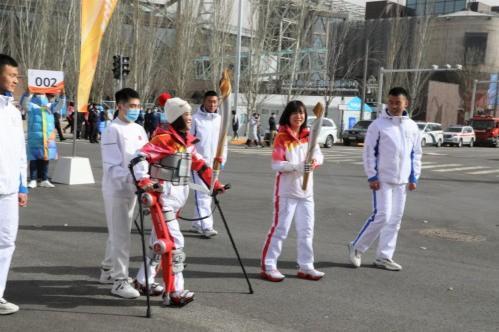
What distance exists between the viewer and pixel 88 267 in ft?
20.3

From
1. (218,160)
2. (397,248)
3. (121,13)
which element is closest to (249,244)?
(397,248)

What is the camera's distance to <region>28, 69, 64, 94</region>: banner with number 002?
48.2ft

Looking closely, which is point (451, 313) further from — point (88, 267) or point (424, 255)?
point (88, 267)

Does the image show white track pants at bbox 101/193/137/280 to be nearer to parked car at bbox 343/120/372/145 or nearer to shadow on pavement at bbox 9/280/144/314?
shadow on pavement at bbox 9/280/144/314

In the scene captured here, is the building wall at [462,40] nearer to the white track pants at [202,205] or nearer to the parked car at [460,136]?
the parked car at [460,136]

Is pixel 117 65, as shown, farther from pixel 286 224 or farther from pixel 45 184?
pixel 286 224

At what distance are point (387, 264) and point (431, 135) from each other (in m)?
36.3

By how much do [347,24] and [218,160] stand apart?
2563 inches

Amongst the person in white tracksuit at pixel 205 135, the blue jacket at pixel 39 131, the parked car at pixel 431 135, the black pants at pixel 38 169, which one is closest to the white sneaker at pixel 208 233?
the person in white tracksuit at pixel 205 135

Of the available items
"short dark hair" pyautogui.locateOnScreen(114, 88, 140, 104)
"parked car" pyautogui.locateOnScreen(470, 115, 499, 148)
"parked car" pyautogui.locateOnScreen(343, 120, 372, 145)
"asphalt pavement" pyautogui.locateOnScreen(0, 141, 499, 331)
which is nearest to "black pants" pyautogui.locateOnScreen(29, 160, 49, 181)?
"asphalt pavement" pyautogui.locateOnScreen(0, 141, 499, 331)

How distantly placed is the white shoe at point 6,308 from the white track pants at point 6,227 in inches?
4.2

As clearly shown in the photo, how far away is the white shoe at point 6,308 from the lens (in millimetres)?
4574

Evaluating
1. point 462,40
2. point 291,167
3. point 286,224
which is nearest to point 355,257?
point 286,224

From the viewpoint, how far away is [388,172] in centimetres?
648
